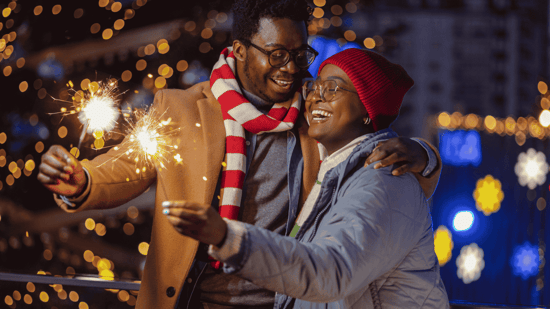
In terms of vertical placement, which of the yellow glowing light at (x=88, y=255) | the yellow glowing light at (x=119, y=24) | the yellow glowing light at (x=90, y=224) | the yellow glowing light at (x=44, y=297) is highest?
the yellow glowing light at (x=119, y=24)

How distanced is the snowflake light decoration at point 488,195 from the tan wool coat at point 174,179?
13.5 feet

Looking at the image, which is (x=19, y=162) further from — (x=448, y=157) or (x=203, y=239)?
(x=448, y=157)

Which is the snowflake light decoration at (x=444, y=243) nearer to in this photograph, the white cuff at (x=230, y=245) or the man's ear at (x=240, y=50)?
the man's ear at (x=240, y=50)

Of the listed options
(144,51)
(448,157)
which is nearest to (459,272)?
(448,157)

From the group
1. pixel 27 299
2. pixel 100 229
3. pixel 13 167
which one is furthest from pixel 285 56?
pixel 100 229

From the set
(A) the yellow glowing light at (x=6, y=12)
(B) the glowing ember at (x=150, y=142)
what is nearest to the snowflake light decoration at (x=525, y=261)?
(B) the glowing ember at (x=150, y=142)

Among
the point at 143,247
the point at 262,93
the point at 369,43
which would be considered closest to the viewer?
the point at 262,93

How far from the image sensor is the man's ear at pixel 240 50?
5.39ft

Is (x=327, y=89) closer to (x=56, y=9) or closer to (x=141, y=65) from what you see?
(x=141, y=65)

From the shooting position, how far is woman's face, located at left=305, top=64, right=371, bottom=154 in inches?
48.1

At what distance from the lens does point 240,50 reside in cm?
166

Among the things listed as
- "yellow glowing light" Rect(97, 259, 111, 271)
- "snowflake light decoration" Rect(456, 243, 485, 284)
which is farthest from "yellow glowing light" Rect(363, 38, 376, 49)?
"yellow glowing light" Rect(97, 259, 111, 271)

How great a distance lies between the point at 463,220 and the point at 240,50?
4.21 meters

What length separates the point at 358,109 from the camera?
1229 millimetres
